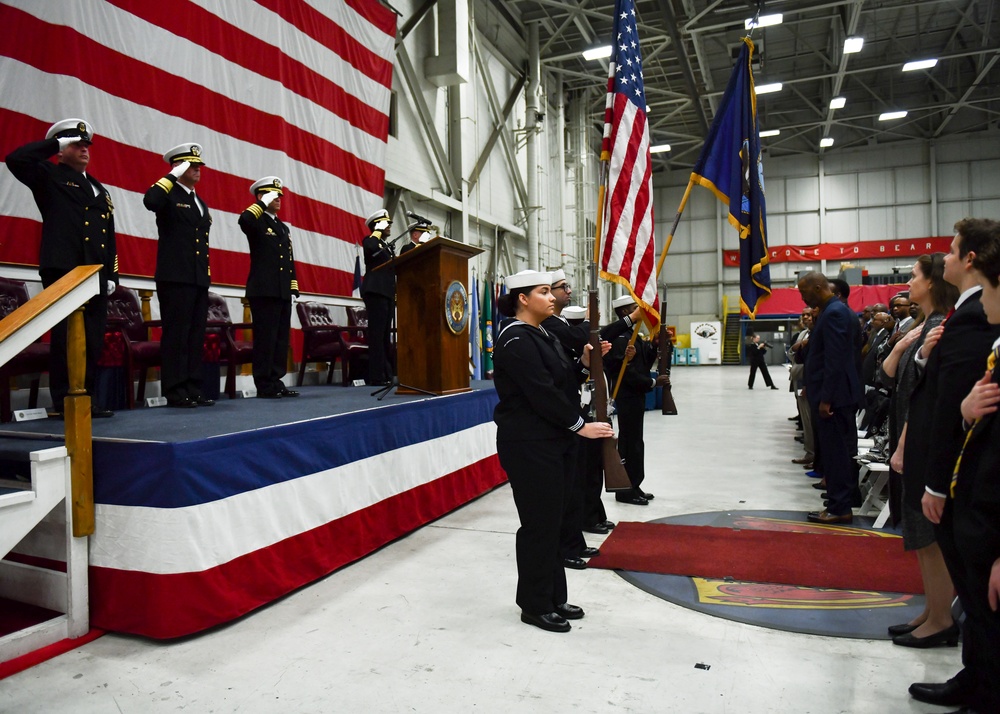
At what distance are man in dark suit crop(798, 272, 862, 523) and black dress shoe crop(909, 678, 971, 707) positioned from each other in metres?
2.23

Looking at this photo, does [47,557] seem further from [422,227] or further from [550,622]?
[422,227]

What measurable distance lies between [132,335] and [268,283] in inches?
41.5

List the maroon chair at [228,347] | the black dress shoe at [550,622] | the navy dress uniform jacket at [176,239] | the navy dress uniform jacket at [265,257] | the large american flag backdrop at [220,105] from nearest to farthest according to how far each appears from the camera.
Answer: the black dress shoe at [550,622] < the navy dress uniform jacket at [176,239] < the large american flag backdrop at [220,105] < the navy dress uniform jacket at [265,257] < the maroon chair at [228,347]

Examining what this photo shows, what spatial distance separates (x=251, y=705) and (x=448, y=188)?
10.1m

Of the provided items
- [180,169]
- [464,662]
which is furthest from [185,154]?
[464,662]

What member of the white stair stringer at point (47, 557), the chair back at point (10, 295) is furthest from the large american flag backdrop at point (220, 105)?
the white stair stringer at point (47, 557)

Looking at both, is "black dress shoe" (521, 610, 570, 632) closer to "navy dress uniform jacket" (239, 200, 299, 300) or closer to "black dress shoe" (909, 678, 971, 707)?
"black dress shoe" (909, 678, 971, 707)

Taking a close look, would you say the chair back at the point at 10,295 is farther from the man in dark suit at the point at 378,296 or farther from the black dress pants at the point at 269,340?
the man in dark suit at the point at 378,296

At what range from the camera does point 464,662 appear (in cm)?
224

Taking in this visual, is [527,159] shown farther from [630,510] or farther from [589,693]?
[589,693]

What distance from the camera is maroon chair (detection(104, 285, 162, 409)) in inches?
157

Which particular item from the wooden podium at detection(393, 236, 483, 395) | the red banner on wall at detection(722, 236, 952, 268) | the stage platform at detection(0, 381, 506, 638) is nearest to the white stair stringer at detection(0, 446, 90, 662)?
the stage platform at detection(0, 381, 506, 638)

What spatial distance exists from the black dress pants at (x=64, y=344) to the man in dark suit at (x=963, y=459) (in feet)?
12.2

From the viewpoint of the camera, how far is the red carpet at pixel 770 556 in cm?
299
